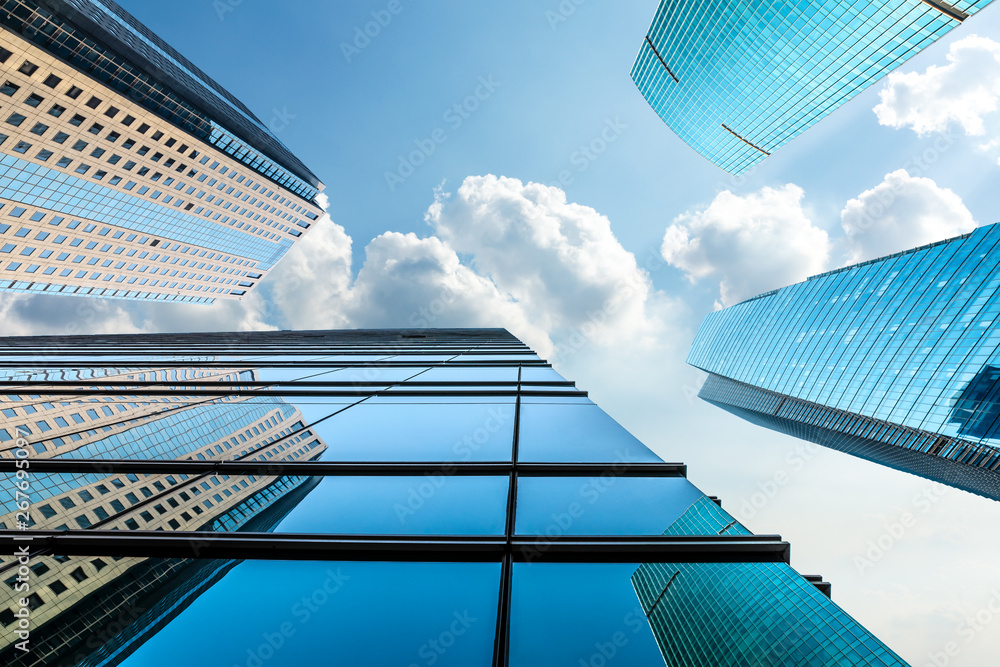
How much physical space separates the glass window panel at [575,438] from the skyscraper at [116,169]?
65.6 metres

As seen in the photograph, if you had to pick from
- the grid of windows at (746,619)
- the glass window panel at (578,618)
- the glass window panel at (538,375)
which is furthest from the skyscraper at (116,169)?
the grid of windows at (746,619)

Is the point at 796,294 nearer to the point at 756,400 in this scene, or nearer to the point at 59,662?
the point at 756,400

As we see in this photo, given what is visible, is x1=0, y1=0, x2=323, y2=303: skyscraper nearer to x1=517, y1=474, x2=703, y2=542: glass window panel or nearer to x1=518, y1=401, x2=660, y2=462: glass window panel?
x1=518, y1=401, x2=660, y2=462: glass window panel

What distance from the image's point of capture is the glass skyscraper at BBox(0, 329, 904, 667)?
2.79 m

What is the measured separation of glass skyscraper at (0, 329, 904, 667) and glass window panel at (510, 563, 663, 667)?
1 centimetres

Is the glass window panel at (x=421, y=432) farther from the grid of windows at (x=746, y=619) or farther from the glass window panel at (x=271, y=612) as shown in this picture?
the grid of windows at (x=746, y=619)

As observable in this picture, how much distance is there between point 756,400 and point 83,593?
6223 inches

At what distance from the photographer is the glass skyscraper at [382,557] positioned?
9.15ft

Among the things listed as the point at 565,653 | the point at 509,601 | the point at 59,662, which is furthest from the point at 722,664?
the point at 59,662

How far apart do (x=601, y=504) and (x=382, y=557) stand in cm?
208

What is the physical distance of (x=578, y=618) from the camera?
3.07m

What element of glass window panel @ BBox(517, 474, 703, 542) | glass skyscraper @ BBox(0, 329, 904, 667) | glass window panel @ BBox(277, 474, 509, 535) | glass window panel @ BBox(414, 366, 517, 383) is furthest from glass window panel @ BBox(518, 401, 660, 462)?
glass window panel @ BBox(414, 366, 517, 383)

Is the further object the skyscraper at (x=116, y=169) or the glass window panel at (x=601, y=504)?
the skyscraper at (x=116, y=169)

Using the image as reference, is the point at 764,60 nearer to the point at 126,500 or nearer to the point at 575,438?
the point at 575,438
